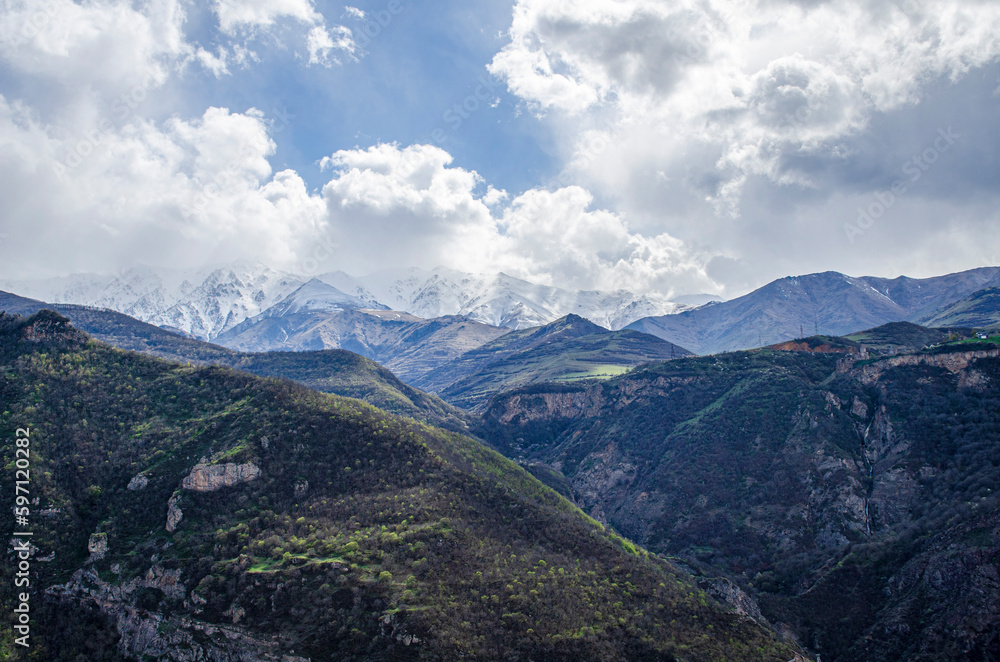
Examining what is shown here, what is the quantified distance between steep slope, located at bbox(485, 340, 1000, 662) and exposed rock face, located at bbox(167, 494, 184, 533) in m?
113

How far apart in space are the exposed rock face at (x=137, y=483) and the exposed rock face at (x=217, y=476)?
7.57 metres

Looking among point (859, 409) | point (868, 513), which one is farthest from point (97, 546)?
point (859, 409)

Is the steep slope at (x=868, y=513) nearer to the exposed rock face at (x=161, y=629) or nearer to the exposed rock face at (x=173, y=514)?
the exposed rock face at (x=161, y=629)

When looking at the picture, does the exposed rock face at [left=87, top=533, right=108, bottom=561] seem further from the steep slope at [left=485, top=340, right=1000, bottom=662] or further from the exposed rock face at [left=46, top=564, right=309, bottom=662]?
the steep slope at [left=485, top=340, right=1000, bottom=662]


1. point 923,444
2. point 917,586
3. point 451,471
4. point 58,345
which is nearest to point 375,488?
point 451,471

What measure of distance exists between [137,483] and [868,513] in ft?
548

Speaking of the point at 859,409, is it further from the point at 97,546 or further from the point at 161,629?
the point at 97,546

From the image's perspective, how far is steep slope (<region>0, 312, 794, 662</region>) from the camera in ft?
290

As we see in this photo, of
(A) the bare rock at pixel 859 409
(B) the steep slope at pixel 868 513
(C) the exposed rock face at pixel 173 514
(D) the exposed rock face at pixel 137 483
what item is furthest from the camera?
(A) the bare rock at pixel 859 409

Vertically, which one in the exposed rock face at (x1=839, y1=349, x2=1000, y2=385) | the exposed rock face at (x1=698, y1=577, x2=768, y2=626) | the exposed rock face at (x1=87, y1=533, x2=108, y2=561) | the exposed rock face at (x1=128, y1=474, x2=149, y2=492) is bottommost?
the exposed rock face at (x1=698, y1=577, x2=768, y2=626)

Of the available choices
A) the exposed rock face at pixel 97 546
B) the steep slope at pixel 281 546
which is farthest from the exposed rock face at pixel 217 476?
the exposed rock face at pixel 97 546

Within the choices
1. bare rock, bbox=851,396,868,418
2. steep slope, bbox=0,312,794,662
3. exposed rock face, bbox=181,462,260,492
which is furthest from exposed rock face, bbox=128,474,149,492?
bare rock, bbox=851,396,868,418

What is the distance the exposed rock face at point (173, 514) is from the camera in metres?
106

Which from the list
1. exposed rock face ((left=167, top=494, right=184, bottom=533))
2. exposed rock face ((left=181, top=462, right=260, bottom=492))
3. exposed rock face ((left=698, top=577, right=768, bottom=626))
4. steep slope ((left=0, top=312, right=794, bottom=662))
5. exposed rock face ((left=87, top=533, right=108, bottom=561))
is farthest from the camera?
exposed rock face ((left=698, top=577, right=768, bottom=626))
